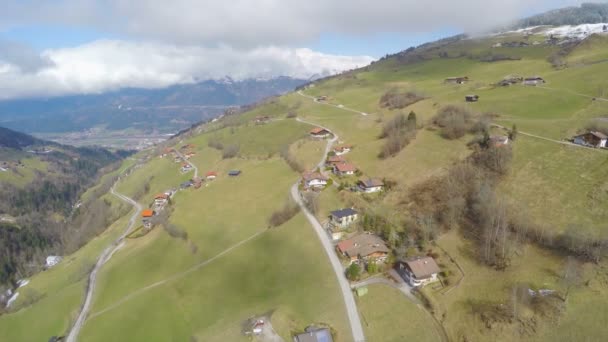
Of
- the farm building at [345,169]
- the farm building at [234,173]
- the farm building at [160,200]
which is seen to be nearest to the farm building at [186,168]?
the farm building at [160,200]


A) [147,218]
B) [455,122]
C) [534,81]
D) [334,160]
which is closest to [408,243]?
[334,160]

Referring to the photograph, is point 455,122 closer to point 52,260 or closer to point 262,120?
point 262,120

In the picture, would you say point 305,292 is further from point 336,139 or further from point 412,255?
point 336,139

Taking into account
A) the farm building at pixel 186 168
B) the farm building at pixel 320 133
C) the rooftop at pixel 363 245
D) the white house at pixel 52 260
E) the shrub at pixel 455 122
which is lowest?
the white house at pixel 52 260

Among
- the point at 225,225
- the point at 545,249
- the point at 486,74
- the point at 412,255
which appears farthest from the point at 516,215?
the point at 486,74

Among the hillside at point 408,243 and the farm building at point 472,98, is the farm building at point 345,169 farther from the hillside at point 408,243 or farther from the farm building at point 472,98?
the farm building at point 472,98

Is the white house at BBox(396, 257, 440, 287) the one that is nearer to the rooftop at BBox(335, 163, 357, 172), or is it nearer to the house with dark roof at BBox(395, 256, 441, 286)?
the house with dark roof at BBox(395, 256, 441, 286)
